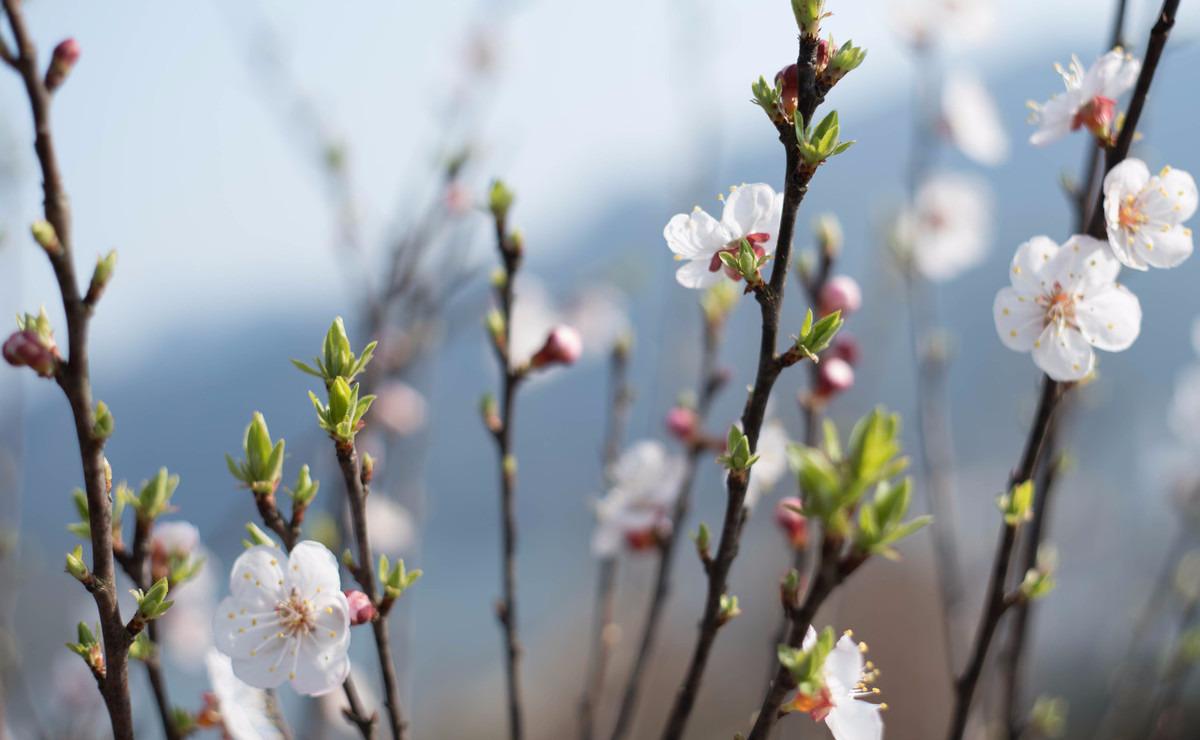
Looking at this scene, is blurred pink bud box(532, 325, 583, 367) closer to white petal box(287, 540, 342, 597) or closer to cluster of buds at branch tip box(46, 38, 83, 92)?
white petal box(287, 540, 342, 597)

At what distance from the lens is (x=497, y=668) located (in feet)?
16.5

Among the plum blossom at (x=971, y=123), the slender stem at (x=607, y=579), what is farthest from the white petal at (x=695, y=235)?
the plum blossom at (x=971, y=123)

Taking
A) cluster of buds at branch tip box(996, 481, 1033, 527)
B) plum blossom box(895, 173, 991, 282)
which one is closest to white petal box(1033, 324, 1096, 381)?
cluster of buds at branch tip box(996, 481, 1033, 527)

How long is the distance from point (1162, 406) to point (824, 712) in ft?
17.5

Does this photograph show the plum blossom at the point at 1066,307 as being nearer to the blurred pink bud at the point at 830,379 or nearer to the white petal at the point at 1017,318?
the white petal at the point at 1017,318

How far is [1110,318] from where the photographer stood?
895 mm

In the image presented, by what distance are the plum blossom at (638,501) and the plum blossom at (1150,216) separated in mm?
628

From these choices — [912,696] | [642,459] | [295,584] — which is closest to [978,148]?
[642,459]

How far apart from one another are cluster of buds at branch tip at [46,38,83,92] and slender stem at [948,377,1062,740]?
0.86 meters

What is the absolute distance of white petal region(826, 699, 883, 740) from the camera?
679 millimetres

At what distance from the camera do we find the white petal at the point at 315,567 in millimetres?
753

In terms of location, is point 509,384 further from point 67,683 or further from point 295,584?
point 67,683

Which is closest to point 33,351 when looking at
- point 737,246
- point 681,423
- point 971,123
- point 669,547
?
point 737,246

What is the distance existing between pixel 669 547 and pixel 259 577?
1.75 ft
